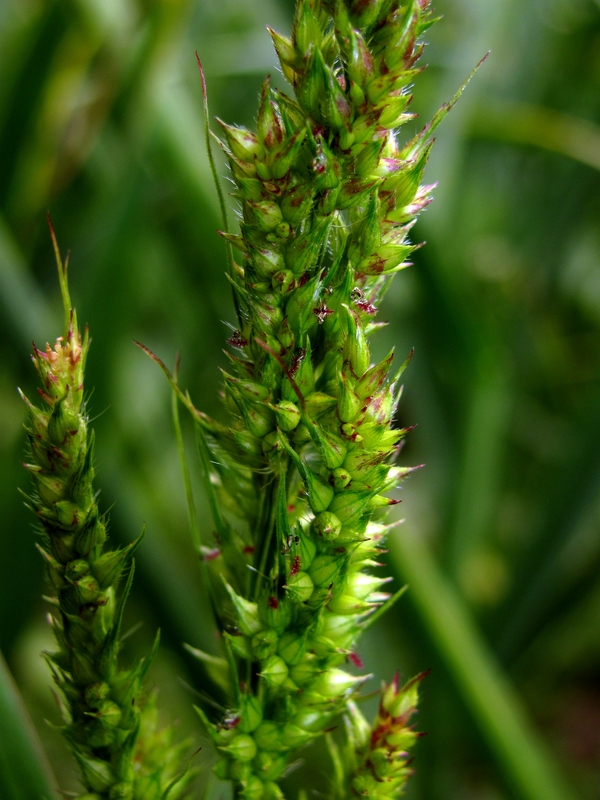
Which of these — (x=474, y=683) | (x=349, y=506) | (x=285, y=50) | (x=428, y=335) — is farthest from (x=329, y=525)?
(x=428, y=335)

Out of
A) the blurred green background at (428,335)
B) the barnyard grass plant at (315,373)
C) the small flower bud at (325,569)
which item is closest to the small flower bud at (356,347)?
the barnyard grass plant at (315,373)

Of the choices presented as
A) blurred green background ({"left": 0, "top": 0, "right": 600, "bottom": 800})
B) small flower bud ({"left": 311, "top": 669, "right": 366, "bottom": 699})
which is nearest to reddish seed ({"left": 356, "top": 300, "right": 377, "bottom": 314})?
small flower bud ({"left": 311, "top": 669, "right": 366, "bottom": 699})

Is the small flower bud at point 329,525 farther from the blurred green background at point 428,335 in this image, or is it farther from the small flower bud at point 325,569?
the blurred green background at point 428,335

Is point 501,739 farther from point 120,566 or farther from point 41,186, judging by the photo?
point 41,186

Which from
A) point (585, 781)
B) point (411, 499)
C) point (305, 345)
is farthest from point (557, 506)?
point (305, 345)

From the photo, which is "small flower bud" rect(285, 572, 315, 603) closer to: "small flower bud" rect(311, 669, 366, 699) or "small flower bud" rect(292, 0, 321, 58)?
"small flower bud" rect(311, 669, 366, 699)

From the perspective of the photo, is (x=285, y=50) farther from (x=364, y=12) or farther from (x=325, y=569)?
(x=325, y=569)
